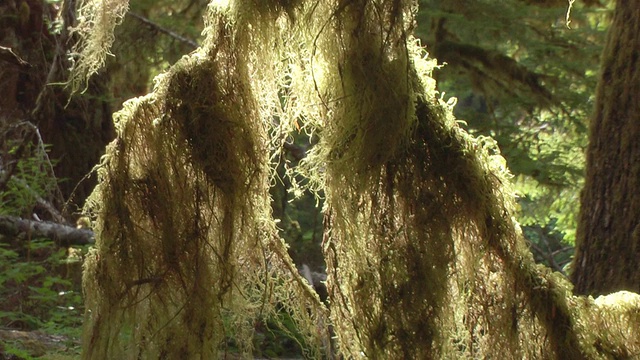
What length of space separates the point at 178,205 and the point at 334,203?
499 mm

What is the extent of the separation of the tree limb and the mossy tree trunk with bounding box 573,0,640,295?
4200mm

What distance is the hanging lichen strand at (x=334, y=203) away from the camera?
7.07 ft

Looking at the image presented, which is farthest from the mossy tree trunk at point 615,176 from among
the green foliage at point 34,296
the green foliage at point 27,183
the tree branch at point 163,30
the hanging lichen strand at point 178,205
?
the green foliage at point 27,183

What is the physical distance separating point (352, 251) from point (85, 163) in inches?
241

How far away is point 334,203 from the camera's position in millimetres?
2217

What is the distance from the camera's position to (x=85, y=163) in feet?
25.4

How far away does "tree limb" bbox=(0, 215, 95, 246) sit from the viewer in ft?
19.9

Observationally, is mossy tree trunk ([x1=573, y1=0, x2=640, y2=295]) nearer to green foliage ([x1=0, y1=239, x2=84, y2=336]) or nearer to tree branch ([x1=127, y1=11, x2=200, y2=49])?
green foliage ([x1=0, y1=239, x2=84, y2=336])

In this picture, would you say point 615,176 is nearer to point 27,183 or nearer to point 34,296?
point 34,296

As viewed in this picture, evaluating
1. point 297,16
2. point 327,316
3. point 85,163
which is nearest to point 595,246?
point 327,316

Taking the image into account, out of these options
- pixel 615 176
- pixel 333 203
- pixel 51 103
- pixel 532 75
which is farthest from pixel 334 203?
pixel 532 75

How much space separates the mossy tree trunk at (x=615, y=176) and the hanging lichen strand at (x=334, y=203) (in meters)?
1.01

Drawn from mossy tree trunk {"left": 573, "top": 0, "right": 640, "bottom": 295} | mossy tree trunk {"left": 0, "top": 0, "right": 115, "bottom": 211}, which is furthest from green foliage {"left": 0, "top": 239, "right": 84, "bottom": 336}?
mossy tree trunk {"left": 573, "top": 0, "right": 640, "bottom": 295}

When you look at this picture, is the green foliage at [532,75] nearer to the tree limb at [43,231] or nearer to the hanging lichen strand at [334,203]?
the tree limb at [43,231]
